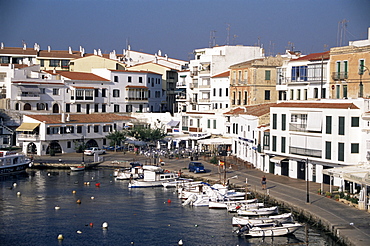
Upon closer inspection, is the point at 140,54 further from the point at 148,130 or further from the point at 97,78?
the point at 148,130

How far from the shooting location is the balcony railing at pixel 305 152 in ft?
161

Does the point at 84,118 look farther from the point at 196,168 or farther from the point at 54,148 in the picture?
the point at 196,168

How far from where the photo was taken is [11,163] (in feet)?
210

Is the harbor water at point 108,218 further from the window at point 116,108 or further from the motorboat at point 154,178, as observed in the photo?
the window at point 116,108

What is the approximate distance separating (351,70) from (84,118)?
119 feet

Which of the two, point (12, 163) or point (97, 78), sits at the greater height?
point (97, 78)

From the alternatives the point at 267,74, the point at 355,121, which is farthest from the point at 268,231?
the point at 267,74

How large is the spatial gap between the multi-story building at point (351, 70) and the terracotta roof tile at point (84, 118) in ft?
107

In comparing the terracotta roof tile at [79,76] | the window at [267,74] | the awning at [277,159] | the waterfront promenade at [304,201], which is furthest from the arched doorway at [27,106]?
the awning at [277,159]

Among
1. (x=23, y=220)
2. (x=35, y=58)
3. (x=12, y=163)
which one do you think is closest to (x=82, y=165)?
(x=12, y=163)

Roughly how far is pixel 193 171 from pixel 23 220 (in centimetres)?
2080

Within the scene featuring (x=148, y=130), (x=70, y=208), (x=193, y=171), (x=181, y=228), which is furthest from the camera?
(x=148, y=130)

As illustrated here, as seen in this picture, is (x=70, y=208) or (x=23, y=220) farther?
(x=70, y=208)

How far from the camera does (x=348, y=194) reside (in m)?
42.2
